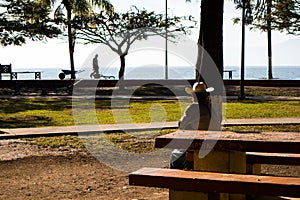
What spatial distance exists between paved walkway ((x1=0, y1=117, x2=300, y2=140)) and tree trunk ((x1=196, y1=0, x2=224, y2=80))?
2.95m

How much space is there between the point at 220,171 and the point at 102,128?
739 cm

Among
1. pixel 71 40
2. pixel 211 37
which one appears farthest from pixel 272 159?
pixel 71 40

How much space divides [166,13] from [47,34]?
6.62 metres

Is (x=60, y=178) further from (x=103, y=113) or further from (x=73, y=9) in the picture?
(x=73, y=9)

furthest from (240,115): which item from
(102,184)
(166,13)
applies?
(166,13)

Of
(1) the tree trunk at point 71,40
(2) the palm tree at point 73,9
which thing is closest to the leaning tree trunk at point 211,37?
(2) the palm tree at point 73,9

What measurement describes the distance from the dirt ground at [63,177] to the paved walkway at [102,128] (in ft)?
5.37

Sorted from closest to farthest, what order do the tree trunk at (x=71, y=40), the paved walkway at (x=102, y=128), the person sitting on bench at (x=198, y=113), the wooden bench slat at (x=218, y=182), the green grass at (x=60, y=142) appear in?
1. the wooden bench slat at (x=218, y=182)
2. the person sitting on bench at (x=198, y=113)
3. the green grass at (x=60, y=142)
4. the paved walkway at (x=102, y=128)
5. the tree trunk at (x=71, y=40)

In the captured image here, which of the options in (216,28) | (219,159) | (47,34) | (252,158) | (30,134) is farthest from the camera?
(47,34)

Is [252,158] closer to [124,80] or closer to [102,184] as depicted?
[102,184]

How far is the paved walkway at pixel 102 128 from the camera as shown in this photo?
10.9m

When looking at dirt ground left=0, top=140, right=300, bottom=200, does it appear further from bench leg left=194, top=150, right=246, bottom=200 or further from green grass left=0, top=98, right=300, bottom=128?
green grass left=0, top=98, right=300, bottom=128

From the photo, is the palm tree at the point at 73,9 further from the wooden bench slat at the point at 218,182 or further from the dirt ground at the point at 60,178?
the wooden bench slat at the point at 218,182

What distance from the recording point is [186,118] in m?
5.02
